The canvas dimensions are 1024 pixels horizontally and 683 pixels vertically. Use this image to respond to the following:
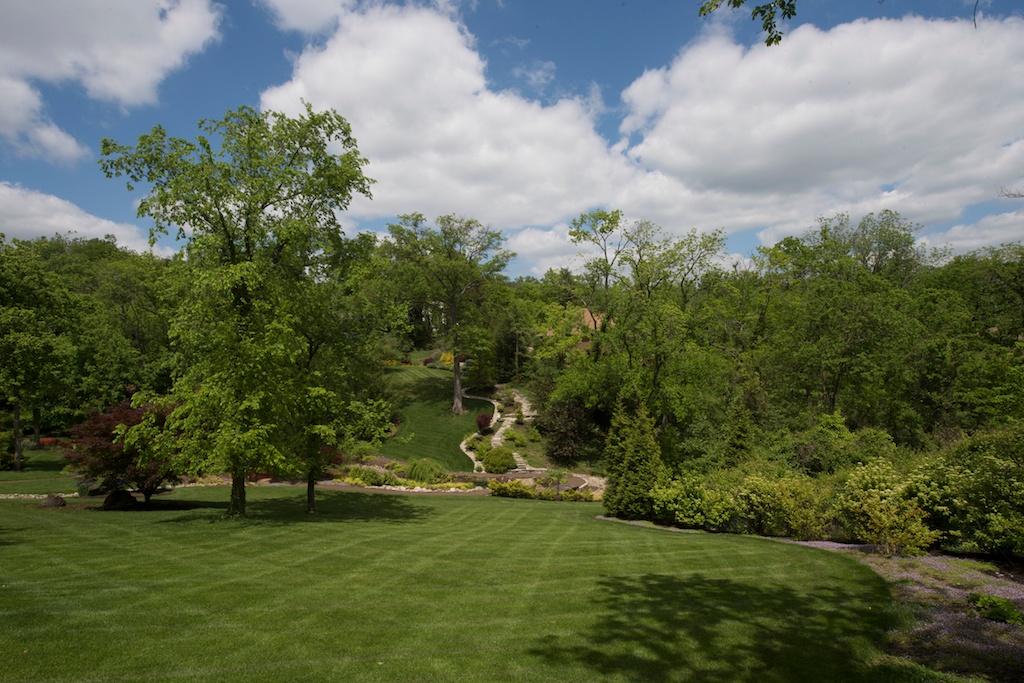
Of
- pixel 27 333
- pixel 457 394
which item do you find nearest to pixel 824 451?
pixel 457 394

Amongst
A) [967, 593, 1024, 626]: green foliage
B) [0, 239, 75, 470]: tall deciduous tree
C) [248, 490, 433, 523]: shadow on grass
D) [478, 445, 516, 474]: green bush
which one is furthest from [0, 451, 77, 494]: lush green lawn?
[967, 593, 1024, 626]: green foliage

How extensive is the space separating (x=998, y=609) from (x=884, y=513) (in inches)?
149

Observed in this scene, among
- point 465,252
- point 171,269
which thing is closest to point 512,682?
point 171,269

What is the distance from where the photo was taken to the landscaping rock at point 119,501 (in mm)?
15217

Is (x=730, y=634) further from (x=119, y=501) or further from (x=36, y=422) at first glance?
(x=36, y=422)

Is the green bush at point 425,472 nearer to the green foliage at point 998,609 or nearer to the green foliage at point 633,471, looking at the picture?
the green foliage at point 633,471

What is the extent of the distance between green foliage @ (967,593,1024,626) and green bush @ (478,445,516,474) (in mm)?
23049

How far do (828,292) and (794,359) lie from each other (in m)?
4.15

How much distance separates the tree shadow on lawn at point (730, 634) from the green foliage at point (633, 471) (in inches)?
296

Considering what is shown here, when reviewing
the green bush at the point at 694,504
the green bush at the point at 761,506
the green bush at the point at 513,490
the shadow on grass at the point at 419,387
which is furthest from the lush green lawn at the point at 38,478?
the green bush at the point at 761,506

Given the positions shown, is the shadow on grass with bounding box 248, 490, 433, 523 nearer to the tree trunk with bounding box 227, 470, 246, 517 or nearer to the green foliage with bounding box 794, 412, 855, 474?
the tree trunk with bounding box 227, 470, 246, 517

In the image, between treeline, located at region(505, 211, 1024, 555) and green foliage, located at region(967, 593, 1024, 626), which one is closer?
green foliage, located at region(967, 593, 1024, 626)

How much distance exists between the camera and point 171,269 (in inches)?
477

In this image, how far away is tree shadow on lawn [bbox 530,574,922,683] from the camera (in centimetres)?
519
